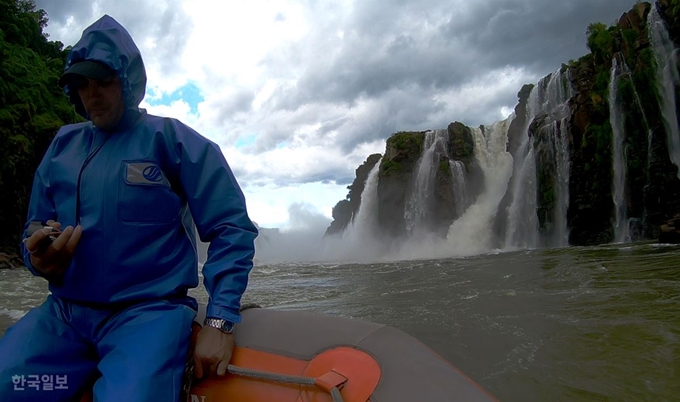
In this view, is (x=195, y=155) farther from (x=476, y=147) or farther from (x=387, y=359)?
(x=476, y=147)

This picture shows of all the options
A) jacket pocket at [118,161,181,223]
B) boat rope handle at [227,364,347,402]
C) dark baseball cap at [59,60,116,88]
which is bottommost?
boat rope handle at [227,364,347,402]

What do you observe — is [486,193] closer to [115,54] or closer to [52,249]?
[115,54]

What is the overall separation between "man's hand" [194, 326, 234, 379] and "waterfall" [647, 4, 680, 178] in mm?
19347

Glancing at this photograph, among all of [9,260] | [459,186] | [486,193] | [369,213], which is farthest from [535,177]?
[9,260]

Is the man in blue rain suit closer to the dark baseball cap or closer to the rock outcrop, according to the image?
the dark baseball cap

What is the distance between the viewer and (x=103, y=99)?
1.65 metres

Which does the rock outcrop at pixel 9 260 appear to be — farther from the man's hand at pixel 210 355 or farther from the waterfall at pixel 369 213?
the waterfall at pixel 369 213

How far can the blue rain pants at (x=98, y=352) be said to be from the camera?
4.27 feet

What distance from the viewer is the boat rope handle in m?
1.23

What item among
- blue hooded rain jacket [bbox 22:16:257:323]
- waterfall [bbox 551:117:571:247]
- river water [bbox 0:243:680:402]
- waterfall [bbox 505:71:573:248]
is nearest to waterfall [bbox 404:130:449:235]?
waterfall [bbox 505:71:573:248]

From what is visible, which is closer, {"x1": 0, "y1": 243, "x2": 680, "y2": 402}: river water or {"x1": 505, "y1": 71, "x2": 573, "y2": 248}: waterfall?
{"x1": 0, "y1": 243, "x2": 680, "y2": 402}: river water

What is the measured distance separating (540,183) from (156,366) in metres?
22.1

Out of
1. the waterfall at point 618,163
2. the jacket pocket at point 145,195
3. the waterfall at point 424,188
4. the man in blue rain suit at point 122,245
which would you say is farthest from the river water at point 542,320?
the waterfall at point 424,188

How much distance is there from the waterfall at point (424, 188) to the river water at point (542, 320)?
844 inches
